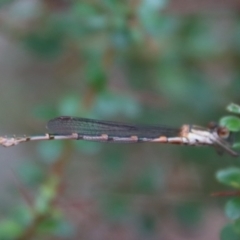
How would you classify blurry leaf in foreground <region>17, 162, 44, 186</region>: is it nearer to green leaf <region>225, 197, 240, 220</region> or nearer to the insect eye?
the insect eye

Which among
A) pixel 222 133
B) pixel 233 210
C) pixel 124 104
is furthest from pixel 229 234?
pixel 124 104

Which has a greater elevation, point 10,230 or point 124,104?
point 124,104

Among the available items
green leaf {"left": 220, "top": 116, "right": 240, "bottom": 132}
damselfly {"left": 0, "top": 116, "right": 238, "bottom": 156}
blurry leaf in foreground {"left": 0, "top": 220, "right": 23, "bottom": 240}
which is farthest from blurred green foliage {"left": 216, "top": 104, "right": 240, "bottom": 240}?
blurry leaf in foreground {"left": 0, "top": 220, "right": 23, "bottom": 240}

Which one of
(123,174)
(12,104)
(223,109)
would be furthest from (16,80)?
(223,109)

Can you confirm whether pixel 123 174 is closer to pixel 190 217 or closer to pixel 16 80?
pixel 190 217

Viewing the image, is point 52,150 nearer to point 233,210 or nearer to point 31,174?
point 31,174

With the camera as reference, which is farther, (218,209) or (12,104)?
(12,104)

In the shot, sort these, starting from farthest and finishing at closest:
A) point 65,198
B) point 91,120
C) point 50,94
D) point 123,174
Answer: point 50,94
point 123,174
point 65,198
point 91,120
